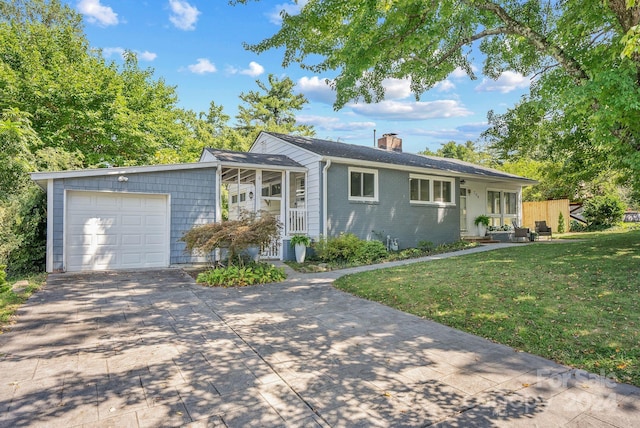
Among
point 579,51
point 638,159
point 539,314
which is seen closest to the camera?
point 539,314

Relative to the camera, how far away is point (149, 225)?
1005cm

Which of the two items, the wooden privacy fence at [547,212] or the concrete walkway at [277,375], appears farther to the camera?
the wooden privacy fence at [547,212]

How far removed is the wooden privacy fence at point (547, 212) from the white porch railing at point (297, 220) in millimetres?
16278

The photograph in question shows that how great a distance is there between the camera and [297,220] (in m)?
11.9

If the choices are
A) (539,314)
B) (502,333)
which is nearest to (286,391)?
(502,333)

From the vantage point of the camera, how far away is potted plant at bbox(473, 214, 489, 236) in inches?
630

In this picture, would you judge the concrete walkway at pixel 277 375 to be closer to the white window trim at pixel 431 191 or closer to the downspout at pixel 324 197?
the downspout at pixel 324 197

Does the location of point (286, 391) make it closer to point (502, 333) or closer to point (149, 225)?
point (502, 333)

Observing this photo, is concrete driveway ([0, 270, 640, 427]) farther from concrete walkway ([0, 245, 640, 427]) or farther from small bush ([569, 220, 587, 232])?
small bush ([569, 220, 587, 232])

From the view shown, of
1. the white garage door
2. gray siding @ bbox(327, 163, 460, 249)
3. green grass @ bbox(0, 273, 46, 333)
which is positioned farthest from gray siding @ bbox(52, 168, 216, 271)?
gray siding @ bbox(327, 163, 460, 249)

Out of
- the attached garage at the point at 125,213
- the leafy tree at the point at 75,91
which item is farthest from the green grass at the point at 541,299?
the leafy tree at the point at 75,91

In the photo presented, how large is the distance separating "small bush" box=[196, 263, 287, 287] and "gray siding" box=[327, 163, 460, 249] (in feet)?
11.9

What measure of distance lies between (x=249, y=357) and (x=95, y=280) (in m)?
6.18

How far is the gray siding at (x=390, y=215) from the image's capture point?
11.7 meters
